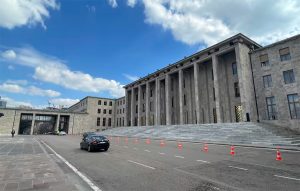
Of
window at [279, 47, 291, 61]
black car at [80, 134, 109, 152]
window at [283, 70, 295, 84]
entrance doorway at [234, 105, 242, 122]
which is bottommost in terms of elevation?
black car at [80, 134, 109, 152]

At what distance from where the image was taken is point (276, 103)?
29141 mm

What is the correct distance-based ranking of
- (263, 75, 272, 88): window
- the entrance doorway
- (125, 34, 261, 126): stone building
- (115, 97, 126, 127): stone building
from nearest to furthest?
(263, 75, 272, 88): window
(125, 34, 261, 126): stone building
the entrance doorway
(115, 97, 126, 127): stone building

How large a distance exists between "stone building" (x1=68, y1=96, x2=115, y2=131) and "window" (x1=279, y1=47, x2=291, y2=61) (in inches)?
2611

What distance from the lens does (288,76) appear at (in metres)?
28.2

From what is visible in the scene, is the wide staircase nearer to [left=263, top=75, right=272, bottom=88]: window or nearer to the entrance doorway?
the entrance doorway

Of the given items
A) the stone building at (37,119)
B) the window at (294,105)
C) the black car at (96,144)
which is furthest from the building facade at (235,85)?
the stone building at (37,119)

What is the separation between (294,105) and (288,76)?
4.28m

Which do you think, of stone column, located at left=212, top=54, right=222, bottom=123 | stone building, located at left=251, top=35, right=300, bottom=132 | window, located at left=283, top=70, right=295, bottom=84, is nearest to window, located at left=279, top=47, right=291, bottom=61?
stone building, located at left=251, top=35, right=300, bottom=132

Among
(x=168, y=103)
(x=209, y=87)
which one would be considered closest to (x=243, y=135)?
(x=209, y=87)

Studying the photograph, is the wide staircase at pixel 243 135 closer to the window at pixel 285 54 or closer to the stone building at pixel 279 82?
the stone building at pixel 279 82

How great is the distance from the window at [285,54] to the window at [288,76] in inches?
79.7

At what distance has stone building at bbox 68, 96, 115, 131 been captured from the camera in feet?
254

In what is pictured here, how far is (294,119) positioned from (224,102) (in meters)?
12.0

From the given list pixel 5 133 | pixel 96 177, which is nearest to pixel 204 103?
pixel 96 177
